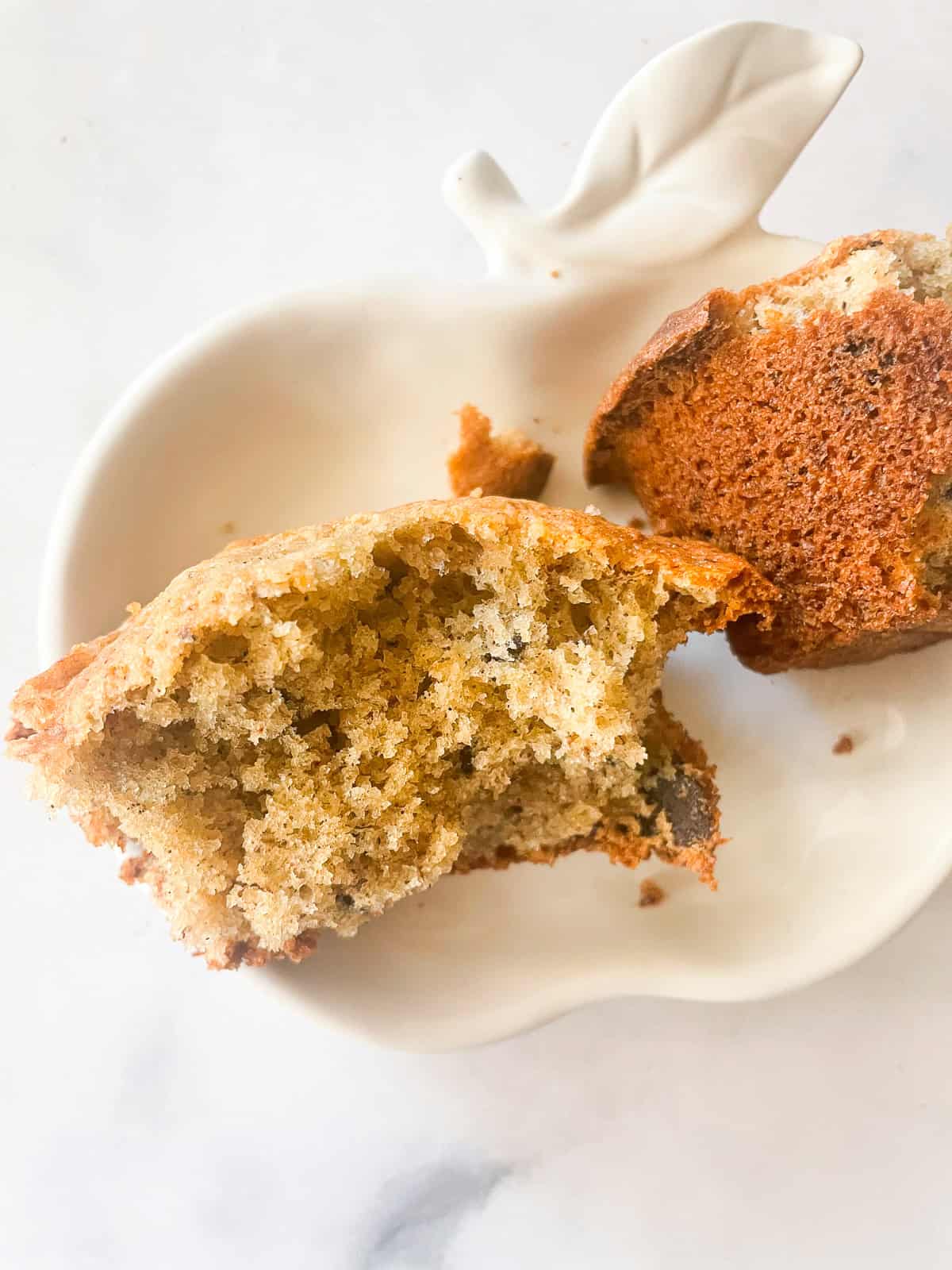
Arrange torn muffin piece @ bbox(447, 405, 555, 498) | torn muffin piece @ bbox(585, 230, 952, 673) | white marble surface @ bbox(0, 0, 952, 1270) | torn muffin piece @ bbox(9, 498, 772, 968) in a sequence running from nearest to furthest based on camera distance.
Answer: torn muffin piece @ bbox(9, 498, 772, 968), torn muffin piece @ bbox(585, 230, 952, 673), torn muffin piece @ bbox(447, 405, 555, 498), white marble surface @ bbox(0, 0, 952, 1270)

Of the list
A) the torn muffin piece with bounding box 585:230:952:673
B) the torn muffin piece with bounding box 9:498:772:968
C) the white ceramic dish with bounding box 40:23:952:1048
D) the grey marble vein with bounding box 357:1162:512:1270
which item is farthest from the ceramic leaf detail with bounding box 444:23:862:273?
the grey marble vein with bounding box 357:1162:512:1270

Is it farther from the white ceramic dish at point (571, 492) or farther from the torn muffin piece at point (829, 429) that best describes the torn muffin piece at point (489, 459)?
the torn muffin piece at point (829, 429)

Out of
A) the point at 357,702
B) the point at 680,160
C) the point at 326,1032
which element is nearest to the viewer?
the point at 357,702

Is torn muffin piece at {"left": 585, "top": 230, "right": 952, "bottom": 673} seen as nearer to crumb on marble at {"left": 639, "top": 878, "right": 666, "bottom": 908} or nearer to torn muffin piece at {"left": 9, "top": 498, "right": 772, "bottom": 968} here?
torn muffin piece at {"left": 9, "top": 498, "right": 772, "bottom": 968}

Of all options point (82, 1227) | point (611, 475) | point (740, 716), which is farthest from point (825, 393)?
point (82, 1227)

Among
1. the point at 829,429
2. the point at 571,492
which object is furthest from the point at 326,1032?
the point at 829,429

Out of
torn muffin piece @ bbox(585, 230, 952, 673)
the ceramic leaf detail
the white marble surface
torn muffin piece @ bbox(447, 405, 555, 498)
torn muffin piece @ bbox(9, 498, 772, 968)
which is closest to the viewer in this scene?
torn muffin piece @ bbox(9, 498, 772, 968)

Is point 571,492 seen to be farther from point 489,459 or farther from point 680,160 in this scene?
point 680,160
